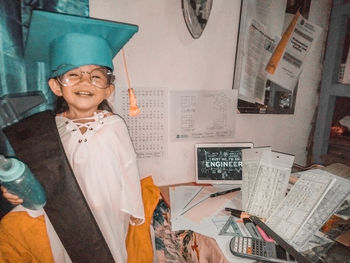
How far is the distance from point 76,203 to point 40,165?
17 centimetres

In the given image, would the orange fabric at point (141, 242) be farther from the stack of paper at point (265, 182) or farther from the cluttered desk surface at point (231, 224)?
the stack of paper at point (265, 182)

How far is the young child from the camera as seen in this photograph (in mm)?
733

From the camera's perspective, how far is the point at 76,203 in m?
0.77

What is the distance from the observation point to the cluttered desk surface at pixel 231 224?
767mm

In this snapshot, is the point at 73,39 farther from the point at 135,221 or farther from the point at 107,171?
the point at 135,221

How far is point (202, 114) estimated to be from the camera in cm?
131

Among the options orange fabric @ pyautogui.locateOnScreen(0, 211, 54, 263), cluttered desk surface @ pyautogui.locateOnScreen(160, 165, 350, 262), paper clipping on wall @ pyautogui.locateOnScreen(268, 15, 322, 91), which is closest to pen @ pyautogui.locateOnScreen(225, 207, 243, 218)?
cluttered desk surface @ pyautogui.locateOnScreen(160, 165, 350, 262)

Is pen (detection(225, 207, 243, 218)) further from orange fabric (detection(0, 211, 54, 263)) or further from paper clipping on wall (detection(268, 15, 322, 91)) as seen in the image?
paper clipping on wall (detection(268, 15, 322, 91))

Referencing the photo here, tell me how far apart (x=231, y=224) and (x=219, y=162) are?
42 cm

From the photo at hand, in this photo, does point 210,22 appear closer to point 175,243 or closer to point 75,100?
point 75,100

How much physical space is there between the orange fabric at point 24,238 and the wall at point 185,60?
22.8 inches

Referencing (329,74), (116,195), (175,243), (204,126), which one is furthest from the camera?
(329,74)

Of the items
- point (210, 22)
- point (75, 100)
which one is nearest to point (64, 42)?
point (75, 100)

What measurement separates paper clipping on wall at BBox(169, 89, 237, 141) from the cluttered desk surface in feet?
1.10
